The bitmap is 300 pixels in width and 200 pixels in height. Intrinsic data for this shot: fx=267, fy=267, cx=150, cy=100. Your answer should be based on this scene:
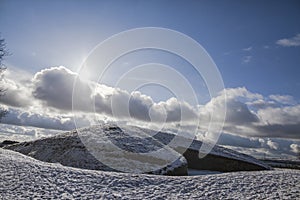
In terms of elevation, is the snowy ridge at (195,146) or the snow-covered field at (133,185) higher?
the snowy ridge at (195,146)

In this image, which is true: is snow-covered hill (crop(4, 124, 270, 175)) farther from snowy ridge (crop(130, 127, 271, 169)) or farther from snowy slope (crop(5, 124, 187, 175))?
snowy ridge (crop(130, 127, 271, 169))

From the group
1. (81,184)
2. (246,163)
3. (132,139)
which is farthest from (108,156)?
(246,163)

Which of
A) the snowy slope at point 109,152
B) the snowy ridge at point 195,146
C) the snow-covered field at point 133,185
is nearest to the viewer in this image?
the snow-covered field at point 133,185

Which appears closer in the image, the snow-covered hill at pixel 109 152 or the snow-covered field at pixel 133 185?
the snow-covered field at pixel 133 185

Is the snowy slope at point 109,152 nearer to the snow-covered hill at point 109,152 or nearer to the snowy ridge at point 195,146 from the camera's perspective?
the snow-covered hill at point 109,152

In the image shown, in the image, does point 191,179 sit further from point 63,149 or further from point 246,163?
point 246,163

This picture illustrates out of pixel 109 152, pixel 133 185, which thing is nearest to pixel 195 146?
pixel 109 152

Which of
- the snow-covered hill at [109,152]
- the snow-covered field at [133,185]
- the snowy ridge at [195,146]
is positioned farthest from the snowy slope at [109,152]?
the snow-covered field at [133,185]

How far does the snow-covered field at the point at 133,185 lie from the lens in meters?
4.59

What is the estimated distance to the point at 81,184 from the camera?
16.5 ft

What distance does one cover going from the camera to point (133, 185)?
16.7ft

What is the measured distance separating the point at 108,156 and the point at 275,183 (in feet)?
17.8

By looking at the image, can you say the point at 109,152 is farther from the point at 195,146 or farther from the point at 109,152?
the point at 195,146

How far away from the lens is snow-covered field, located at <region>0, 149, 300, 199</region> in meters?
4.59
